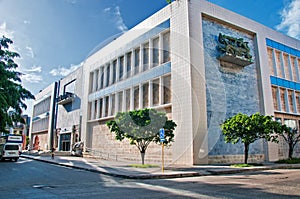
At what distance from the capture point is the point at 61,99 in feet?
148

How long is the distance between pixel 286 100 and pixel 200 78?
536 inches

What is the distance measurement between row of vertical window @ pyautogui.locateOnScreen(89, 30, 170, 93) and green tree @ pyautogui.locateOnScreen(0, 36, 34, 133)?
9990mm

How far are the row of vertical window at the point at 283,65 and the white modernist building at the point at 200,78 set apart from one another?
0.34 feet

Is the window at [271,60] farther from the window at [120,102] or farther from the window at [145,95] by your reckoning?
the window at [120,102]

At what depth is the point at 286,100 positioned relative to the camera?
27.8 metres

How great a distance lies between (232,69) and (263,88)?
4.39 meters

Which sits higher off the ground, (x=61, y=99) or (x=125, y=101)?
(x=61, y=99)

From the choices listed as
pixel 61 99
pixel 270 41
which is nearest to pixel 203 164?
pixel 270 41

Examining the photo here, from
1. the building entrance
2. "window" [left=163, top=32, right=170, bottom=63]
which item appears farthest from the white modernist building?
the building entrance

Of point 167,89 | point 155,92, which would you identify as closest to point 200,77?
point 167,89

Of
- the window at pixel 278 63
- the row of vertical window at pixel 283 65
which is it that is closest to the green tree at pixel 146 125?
the row of vertical window at pixel 283 65

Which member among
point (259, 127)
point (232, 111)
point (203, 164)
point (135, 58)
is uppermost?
point (135, 58)

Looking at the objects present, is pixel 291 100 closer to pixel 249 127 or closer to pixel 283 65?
pixel 283 65

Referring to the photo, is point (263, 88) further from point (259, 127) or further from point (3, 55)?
point (3, 55)
